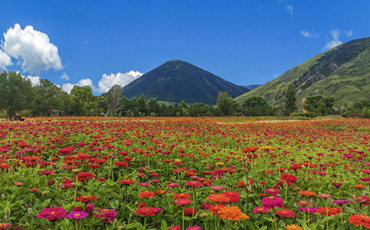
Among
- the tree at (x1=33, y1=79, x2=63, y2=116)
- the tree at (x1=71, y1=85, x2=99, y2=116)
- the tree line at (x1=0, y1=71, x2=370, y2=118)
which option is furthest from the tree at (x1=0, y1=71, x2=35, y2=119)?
the tree at (x1=71, y1=85, x2=99, y2=116)

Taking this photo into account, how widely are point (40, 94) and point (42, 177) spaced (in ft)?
213

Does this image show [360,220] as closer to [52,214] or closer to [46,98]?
[52,214]

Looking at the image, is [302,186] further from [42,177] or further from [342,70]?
[342,70]

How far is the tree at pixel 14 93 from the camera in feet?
133

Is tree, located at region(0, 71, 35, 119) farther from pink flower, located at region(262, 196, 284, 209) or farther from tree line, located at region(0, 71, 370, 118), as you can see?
pink flower, located at region(262, 196, 284, 209)

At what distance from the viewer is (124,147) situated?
518cm

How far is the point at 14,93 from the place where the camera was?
41.5m

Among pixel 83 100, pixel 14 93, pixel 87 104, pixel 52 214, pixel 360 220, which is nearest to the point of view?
pixel 52 214

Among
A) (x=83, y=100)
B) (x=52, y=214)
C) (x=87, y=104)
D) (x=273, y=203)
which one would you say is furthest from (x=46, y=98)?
(x=273, y=203)

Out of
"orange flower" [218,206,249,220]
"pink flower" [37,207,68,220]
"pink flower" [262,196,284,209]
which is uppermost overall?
"pink flower" [37,207,68,220]

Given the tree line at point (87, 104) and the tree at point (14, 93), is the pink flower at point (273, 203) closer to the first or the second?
the tree line at point (87, 104)

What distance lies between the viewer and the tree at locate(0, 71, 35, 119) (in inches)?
1599

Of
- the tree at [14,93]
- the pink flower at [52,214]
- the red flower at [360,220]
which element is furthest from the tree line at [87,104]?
the red flower at [360,220]

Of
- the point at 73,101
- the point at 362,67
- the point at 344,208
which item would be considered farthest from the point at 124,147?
the point at 362,67
